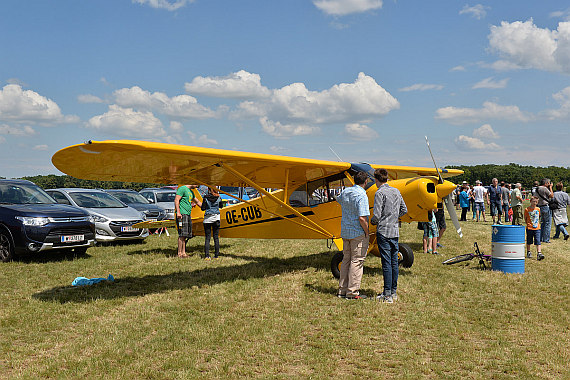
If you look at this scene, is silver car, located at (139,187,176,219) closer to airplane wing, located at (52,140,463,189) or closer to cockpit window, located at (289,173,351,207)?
airplane wing, located at (52,140,463,189)

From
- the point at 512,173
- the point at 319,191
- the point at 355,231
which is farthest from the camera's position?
the point at 512,173

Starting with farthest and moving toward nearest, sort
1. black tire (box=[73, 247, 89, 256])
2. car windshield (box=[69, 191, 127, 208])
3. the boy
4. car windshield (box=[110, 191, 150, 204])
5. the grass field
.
→ car windshield (box=[110, 191, 150, 204])
car windshield (box=[69, 191, 127, 208])
black tire (box=[73, 247, 89, 256])
the boy
the grass field

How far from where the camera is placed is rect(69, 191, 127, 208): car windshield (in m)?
12.6

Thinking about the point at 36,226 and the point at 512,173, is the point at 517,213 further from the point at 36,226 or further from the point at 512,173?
the point at 512,173

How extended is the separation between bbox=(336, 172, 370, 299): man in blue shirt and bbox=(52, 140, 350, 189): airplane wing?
1632 mm

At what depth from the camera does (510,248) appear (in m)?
8.09

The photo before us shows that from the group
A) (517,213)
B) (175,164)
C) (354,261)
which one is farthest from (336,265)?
(517,213)

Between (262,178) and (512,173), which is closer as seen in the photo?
(262,178)

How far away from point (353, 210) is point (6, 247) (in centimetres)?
780

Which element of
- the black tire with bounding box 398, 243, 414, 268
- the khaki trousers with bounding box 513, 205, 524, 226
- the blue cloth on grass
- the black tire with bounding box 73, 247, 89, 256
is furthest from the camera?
the khaki trousers with bounding box 513, 205, 524, 226

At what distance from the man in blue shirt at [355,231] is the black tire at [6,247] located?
7.33 metres

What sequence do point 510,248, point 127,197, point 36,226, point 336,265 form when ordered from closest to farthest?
point 336,265, point 510,248, point 36,226, point 127,197

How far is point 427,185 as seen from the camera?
7137 millimetres

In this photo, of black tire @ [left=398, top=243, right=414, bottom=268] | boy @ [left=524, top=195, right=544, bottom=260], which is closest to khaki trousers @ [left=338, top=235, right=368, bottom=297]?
black tire @ [left=398, top=243, right=414, bottom=268]
